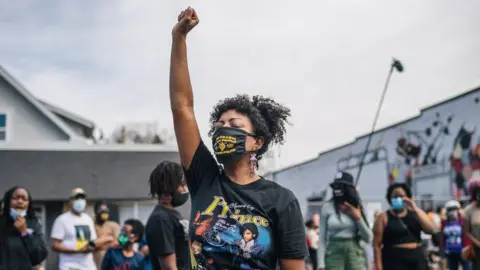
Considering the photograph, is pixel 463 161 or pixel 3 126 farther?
pixel 463 161

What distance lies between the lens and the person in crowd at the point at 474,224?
7.92 metres

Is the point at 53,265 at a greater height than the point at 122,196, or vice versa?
the point at 122,196

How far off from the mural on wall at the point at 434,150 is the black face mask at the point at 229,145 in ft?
66.6

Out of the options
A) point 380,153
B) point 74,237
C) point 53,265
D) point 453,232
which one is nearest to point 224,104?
point 74,237

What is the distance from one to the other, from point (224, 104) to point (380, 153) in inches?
1068

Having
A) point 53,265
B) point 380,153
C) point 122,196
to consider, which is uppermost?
point 380,153

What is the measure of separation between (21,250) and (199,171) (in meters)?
4.57

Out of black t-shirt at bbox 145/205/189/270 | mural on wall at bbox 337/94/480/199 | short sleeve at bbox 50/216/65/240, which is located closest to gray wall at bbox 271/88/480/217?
mural on wall at bbox 337/94/480/199

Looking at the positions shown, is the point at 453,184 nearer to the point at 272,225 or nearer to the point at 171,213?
the point at 171,213

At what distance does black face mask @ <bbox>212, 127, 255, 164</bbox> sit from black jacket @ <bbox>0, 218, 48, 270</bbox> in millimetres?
4601

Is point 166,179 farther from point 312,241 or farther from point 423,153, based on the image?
point 423,153

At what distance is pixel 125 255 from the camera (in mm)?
7547

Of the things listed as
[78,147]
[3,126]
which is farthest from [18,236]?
[3,126]

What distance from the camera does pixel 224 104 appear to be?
3207 mm
